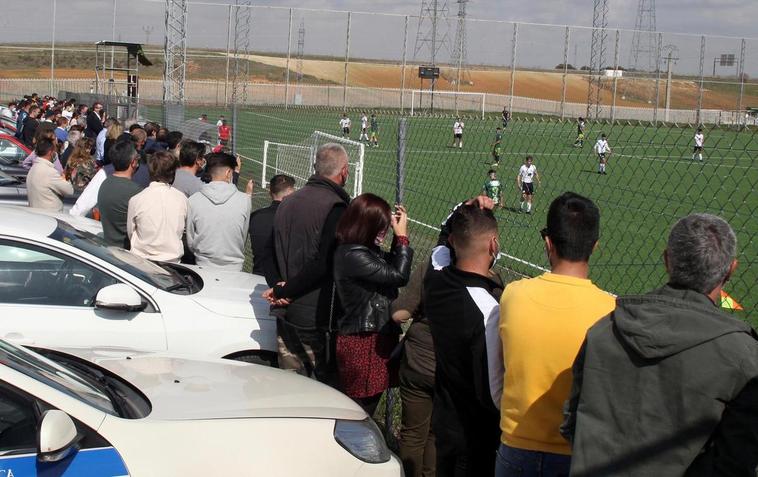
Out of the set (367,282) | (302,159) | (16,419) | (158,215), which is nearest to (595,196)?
(302,159)

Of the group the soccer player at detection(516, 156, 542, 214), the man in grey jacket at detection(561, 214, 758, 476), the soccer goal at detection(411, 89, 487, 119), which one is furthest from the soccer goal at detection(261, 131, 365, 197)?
the soccer goal at detection(411, 89, 487, 119)

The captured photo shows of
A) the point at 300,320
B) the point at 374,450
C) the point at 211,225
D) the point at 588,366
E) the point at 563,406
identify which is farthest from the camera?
the point at 211,225

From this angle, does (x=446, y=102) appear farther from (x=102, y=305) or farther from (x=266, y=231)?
(x=102, y=305)

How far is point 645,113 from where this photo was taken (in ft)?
177

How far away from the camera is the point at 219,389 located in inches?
174

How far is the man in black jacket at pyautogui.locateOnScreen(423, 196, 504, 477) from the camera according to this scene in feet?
12.5

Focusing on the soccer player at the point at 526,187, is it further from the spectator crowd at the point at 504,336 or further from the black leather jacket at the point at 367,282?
the black leather jacket at the point at 367,282

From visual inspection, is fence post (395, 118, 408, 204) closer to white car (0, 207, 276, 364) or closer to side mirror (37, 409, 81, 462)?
white car (0, 207, 276, 364)

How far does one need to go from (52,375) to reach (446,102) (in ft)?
166

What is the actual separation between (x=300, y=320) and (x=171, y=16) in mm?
20402

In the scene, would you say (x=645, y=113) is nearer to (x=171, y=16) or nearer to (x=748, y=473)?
(x=171, y=16)

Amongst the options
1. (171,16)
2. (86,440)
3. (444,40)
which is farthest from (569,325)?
(444,40)

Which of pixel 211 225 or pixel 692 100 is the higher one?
pixel 692 100

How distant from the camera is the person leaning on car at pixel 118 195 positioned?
7.88 metres
